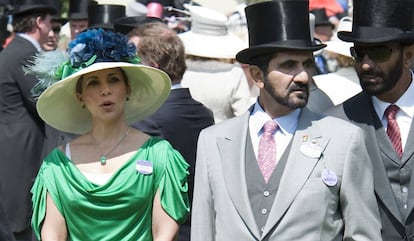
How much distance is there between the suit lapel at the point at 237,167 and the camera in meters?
5.98

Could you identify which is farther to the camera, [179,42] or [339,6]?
[339,6]

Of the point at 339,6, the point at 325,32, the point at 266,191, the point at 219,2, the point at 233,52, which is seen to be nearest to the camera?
the point at 266,191

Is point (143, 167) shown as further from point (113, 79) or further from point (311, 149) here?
point (311, 149)

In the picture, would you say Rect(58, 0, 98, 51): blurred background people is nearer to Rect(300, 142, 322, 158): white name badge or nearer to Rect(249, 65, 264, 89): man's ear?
Rect(249, 65, 264, 89): man's ear

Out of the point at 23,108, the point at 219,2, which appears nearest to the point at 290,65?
the point at 23,108

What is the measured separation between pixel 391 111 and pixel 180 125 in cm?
163

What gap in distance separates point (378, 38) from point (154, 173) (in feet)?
4.67

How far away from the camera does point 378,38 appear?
649cm

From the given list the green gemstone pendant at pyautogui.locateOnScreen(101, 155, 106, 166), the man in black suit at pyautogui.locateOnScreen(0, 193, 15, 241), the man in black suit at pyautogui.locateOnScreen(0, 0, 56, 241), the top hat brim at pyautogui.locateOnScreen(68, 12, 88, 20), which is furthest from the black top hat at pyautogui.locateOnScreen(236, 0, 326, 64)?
the top hat brim at pyautogui.locateOnScreen(68, 12, 88, 20)

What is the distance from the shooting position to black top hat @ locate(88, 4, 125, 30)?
1059 centimetres

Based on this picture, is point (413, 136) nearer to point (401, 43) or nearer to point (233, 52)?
point (401, 43)

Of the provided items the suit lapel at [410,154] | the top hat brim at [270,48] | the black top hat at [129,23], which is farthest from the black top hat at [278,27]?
the black top hat at [129,23]

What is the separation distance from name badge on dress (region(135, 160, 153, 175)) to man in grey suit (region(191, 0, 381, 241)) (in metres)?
0.28

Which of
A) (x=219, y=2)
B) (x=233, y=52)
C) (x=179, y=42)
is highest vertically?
(x=179, y=42)
